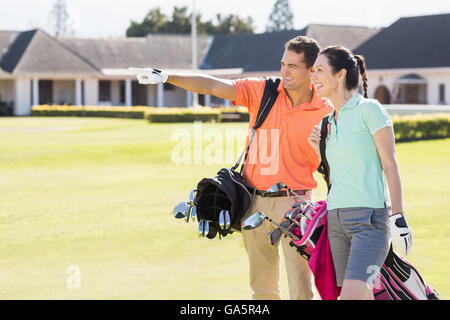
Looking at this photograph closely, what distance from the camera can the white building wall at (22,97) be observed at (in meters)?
49.3

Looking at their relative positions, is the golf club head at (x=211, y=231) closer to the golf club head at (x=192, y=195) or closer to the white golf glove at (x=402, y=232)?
the golf club head at (x=192, y=195)

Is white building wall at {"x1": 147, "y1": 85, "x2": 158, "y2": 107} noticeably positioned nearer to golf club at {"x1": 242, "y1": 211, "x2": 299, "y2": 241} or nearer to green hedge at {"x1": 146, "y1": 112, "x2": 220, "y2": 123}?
green hedge at {"x1": 146, "y1": 112, "x2": 220, "y2": 123}

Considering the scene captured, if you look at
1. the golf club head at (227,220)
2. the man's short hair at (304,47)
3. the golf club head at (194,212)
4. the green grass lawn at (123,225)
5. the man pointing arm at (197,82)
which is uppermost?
the man's short hair at (304,47)

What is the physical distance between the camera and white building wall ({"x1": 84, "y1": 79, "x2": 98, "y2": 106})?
52812mm

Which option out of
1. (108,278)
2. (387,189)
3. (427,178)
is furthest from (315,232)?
(427,178)

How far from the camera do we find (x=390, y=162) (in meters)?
4.61

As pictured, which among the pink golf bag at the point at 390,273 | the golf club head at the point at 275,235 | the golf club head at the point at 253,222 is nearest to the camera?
the pink golf bag at the point at 390,273

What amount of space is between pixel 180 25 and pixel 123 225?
247 ft

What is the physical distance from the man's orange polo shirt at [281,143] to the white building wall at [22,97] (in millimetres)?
45328

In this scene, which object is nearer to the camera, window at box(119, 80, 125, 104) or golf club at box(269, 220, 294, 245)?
golf club at box(269, 220, 294, 245)

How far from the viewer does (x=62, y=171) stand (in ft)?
63.1

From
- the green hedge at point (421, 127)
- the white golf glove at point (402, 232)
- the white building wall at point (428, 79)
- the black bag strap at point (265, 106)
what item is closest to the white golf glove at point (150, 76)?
the black bag strap at point (265, 106)

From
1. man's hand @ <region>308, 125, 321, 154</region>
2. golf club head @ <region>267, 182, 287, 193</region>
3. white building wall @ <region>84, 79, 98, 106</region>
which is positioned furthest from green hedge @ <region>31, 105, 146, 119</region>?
man's hand @ <region>308, 125, 321, 154</region>

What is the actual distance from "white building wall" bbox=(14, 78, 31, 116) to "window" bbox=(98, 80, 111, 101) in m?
5.87
